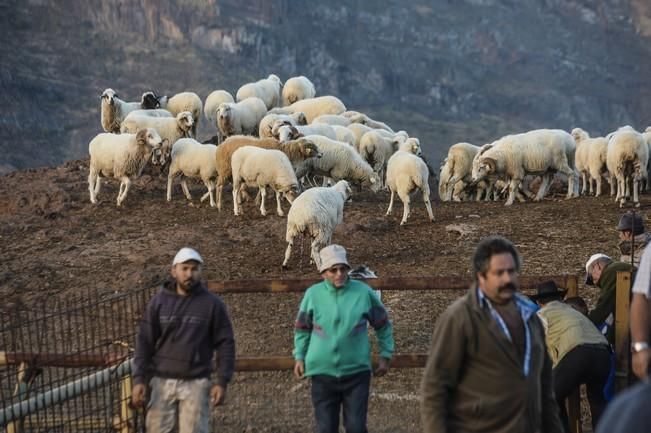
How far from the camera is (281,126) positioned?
23.4m

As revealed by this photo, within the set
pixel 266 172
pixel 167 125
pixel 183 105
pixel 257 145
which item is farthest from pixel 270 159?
pixel 183 105

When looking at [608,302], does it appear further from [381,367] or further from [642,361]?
[642,361]

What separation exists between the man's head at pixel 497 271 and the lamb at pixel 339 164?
1552cm

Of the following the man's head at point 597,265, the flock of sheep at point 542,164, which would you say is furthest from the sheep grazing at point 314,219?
the man's head at point 597,265

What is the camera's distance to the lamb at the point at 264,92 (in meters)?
31.3

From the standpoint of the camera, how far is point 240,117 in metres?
26.9

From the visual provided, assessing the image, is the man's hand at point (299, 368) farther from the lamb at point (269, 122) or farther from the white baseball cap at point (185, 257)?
the lamb at point (269, 122)

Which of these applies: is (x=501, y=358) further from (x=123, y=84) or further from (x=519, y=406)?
(x=123, y=84)

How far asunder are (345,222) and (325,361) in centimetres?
1143

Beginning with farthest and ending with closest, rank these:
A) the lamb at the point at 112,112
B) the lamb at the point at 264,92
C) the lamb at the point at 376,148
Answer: the lamb at the point at 264,92, the lamb at the point at 112,112, the lamb at the point at 376,148

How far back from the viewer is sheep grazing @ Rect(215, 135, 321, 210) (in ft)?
68.7

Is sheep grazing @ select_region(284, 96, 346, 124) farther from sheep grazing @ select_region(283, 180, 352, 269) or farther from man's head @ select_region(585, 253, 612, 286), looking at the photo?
man's head @ select_region(585, 253, 612, 286)

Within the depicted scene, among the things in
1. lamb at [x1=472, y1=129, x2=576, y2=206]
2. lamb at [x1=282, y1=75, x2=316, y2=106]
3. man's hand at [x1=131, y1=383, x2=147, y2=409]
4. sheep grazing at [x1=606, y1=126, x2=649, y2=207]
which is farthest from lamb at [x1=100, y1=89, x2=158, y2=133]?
man's hand at [x1=131, y1=383, x2=147, y2=409]

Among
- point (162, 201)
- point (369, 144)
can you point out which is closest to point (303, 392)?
point (162, 201)
